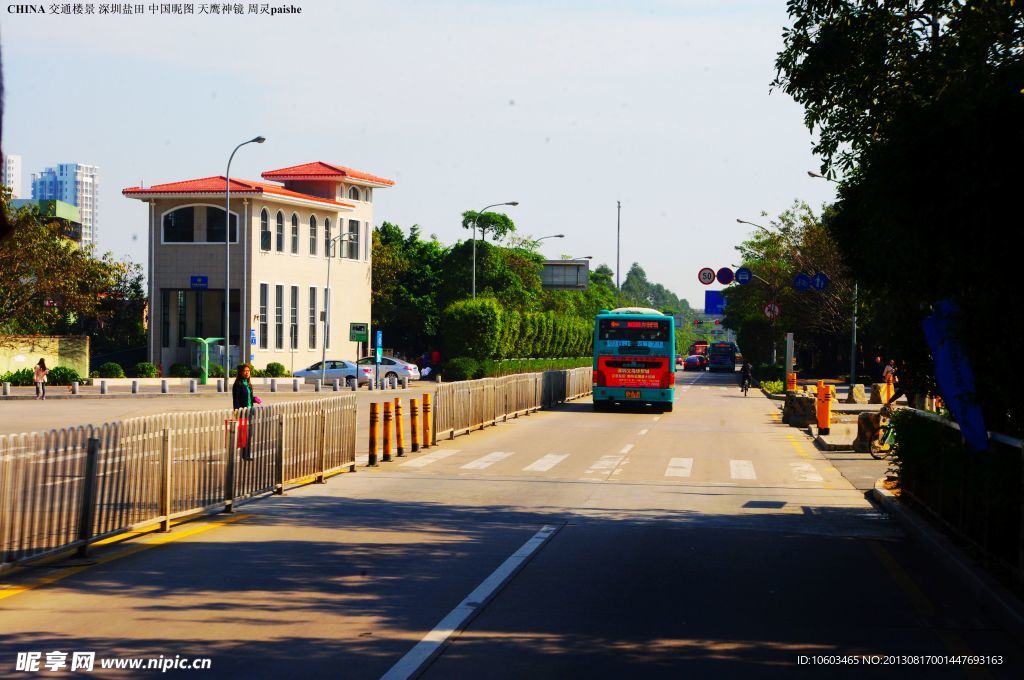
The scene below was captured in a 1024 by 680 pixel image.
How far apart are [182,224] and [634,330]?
35.6 m

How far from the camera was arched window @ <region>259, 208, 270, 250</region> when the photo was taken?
6638 cm

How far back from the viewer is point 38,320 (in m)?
59.7

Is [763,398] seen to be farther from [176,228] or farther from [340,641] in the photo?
[340,641]

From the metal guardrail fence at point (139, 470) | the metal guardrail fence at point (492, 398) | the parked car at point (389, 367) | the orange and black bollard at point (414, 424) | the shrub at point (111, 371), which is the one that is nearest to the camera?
the metal guardrail fence at point (139, 470)

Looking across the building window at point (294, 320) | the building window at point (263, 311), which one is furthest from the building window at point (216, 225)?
the building window at point (294, 320)

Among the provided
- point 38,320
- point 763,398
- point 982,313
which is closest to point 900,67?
point 982,313

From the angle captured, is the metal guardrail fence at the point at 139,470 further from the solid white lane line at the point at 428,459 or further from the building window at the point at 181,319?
the building window at the point at 181,319

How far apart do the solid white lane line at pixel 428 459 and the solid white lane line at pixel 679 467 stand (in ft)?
13.5

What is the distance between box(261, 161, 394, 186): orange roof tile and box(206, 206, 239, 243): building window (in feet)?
25.9

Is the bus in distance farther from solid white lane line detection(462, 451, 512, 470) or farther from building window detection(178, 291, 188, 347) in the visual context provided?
building window detection(178, 291, 188, 347)

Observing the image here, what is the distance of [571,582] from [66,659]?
167 inches

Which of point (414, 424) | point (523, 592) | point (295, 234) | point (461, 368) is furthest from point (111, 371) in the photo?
point (523, 592)

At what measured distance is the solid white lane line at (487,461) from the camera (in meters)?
20.4

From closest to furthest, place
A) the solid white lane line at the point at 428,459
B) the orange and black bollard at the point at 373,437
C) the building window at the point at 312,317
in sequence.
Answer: the orange and black bollard at the point at 373,437 < the solid white lane line at the point at 428,459 < the building window at the point at 312,317
